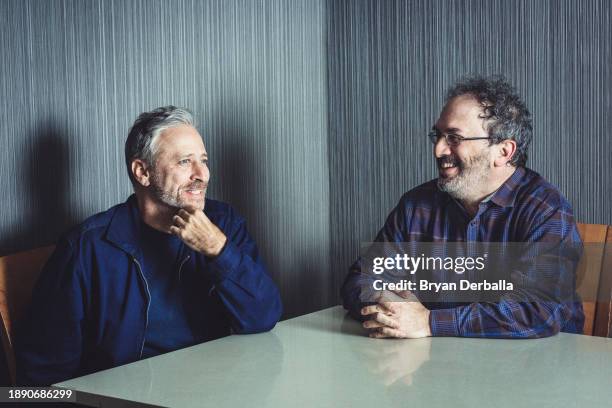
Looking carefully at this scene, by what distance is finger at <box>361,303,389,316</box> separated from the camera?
5.59 ft

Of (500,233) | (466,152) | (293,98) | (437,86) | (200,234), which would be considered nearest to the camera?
(200,234)

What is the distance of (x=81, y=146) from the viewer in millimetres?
2246

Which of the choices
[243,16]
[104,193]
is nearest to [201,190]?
[104,193]

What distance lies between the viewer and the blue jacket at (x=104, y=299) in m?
1.77

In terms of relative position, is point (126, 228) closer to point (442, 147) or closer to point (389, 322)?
point (389, 322)

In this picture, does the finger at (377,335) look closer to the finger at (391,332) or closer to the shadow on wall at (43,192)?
the finger at (391,332)

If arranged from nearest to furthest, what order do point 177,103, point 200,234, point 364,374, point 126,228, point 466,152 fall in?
1. point 364,374
2. point 200,234
3. point 126,228
4. point 466,152
5. point 177,103

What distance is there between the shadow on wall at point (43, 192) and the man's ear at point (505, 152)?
128cm

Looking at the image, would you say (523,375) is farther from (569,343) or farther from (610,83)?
(610,83)

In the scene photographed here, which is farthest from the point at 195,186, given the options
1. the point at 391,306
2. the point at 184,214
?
the point at 391,306

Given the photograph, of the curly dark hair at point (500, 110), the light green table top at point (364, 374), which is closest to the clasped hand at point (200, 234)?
the light green table top at point (364, 374)

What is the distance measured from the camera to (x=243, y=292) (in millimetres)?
1847

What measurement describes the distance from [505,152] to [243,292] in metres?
0.89

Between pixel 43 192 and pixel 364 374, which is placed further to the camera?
pixel 43 192
